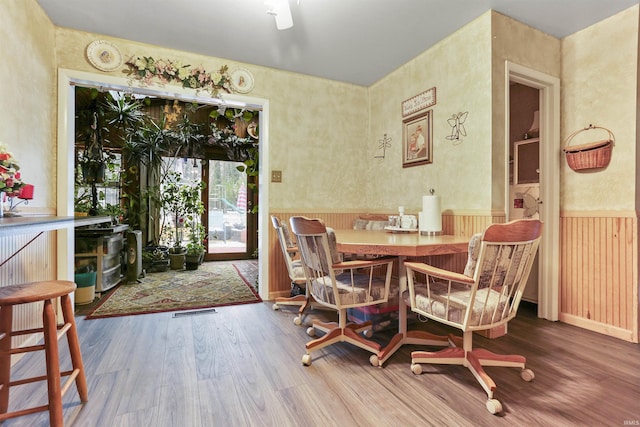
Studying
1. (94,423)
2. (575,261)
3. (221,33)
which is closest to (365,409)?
(94,423)

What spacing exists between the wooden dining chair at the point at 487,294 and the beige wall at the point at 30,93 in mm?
2522

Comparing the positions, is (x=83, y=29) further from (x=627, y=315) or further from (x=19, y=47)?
(x=627, y=315)

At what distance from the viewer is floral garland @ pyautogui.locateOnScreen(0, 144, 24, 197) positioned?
1534 millimetres

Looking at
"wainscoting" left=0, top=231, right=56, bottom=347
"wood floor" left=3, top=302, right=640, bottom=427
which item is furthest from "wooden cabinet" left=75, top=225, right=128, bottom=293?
"wood floor" left=3, top=302, right=640, bottom=427

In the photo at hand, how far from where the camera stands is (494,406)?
4.62 feet

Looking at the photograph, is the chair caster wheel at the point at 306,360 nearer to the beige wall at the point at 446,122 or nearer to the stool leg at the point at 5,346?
the stool leg at the point at 5,346

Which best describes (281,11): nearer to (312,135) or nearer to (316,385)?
(312,135)

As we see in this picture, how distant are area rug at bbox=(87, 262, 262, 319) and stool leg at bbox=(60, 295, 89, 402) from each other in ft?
4.58

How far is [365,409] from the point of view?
57.3 inches

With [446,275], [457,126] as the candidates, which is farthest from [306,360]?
[457,126]

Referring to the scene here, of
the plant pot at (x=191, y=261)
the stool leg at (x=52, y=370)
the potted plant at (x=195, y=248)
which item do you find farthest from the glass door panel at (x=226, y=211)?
the stool leg at (x=52, y=370)

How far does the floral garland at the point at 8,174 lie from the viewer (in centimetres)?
153

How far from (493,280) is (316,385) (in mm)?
1087

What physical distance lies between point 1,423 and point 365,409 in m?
A: 1.66
